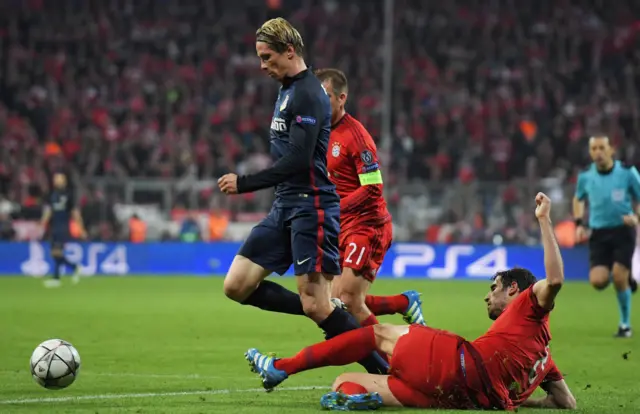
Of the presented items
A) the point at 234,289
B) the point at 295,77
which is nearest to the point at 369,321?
the point at 234,289

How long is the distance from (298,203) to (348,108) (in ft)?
76.0

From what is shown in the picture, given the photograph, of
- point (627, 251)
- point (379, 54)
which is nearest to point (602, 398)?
point (627, 251)

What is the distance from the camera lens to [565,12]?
33719mm

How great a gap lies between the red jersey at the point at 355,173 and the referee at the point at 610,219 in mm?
4939

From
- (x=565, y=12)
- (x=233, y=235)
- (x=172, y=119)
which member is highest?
(x=565, y=12)

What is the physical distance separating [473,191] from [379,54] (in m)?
9.98

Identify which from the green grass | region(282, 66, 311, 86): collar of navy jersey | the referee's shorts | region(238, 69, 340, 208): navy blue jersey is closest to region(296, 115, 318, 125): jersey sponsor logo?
region(238, 69, 340, 208): navy blue jersey

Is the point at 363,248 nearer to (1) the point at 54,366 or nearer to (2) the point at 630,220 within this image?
(1) the point at 54,366

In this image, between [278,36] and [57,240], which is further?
[57,240]

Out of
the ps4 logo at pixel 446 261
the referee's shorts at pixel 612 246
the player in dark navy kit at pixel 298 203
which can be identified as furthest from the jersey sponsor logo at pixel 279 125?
the ps4 logo at pixel 446 261

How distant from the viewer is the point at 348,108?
3039 centimetres

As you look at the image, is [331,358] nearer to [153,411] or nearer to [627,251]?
[153,411]

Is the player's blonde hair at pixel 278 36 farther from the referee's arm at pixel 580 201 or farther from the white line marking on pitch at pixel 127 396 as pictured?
the referee's arm at pixel 580 201

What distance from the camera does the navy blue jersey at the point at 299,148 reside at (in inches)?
285
